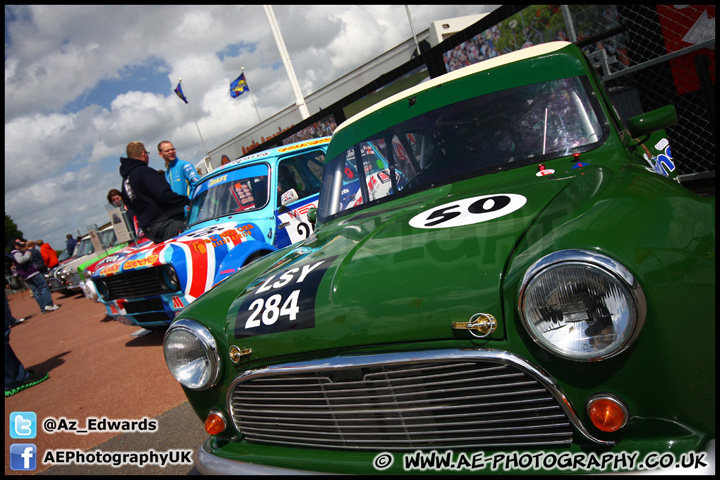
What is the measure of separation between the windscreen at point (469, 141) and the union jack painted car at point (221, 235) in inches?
76.5

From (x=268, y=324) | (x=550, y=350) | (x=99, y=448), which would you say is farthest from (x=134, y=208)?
(x=550, y=350)

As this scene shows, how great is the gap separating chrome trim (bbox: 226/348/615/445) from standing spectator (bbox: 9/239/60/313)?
1153 cm

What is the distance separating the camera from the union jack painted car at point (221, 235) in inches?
177

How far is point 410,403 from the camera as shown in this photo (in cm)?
149

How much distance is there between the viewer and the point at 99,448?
3260mm

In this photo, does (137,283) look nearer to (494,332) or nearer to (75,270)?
(494,332)

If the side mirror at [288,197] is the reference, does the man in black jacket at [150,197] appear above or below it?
above

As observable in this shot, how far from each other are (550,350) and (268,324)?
945 millimetres

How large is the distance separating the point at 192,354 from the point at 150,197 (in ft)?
14.5

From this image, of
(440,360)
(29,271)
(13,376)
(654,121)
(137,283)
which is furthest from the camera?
(29,271)

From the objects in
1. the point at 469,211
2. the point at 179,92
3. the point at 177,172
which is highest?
the point at 179,92

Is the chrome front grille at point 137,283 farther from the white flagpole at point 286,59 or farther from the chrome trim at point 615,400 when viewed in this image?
the white flagpole at point 286,59

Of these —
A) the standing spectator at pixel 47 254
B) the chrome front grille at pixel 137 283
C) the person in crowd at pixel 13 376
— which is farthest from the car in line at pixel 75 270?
the chrome front grille at pixel 137 283

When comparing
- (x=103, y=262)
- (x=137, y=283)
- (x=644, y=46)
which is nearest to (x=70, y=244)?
(x=103, y=262)
